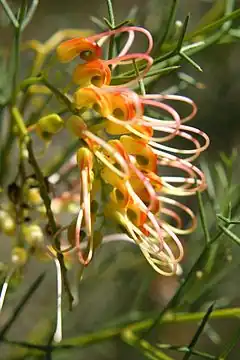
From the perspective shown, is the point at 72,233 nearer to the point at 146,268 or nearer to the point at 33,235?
the point at 33,235

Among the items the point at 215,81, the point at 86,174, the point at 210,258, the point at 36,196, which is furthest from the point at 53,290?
the point at 86,174

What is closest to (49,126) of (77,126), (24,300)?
(77,126)

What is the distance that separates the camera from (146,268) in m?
1.08

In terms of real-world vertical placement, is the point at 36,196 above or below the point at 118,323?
above

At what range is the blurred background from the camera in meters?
1.02

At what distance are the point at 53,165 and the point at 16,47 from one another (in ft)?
0.42

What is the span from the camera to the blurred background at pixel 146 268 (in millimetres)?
1021

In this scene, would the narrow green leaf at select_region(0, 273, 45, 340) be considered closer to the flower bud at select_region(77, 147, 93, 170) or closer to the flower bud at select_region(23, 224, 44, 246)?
the flower bud at select_region(23, 224, 44, 246)

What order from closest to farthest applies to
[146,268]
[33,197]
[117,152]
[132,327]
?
[117,152] < [33,197] < [132,327] < [146,268]

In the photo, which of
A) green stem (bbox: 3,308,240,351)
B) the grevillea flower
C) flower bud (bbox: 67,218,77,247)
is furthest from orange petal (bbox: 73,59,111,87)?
green stem (bbox: 3,308,240,351)

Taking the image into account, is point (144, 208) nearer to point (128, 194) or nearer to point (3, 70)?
point (128, 194)

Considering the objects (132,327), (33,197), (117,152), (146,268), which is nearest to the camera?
(117,152)

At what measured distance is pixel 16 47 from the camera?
2.35 feet

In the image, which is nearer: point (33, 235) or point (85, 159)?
point (85, 159)
